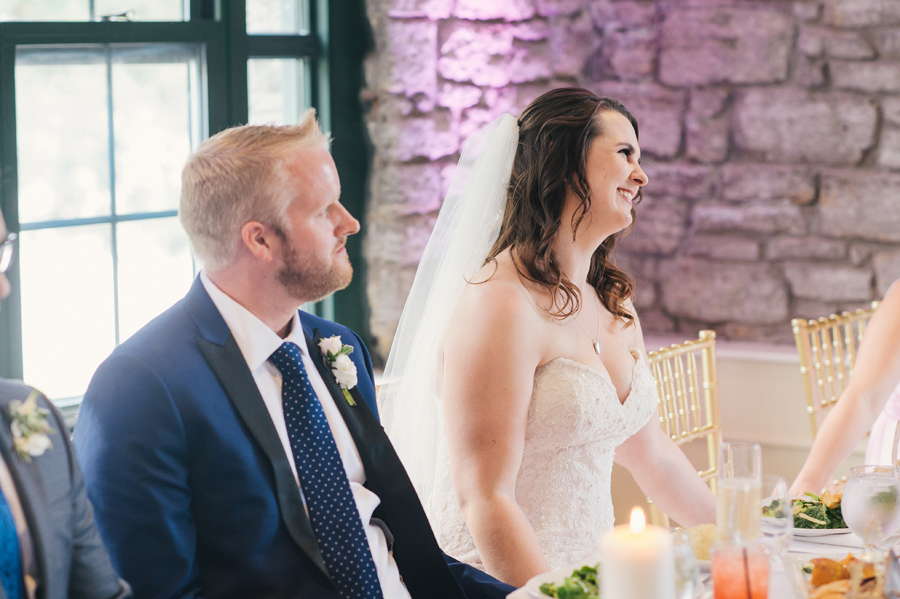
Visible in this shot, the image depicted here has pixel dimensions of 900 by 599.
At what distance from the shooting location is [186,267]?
9.43 feet

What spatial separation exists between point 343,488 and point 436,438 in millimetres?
670

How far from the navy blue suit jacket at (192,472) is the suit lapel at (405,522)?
0.20 metres

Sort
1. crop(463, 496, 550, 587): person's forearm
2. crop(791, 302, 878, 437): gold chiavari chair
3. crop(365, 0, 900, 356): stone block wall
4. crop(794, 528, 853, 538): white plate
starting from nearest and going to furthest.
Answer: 1. crop(794, 528, 853, 538): white plate
2. crop(463, 496, 550, 587): person's forearm
3. crop(791, 302, 878, 437): gold chiavari chair
4. crop(365, 0, 900, 356): stone block wall

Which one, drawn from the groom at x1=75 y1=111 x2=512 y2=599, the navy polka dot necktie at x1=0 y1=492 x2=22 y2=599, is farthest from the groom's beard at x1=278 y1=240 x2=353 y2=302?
the navy polka dot necktie at x1=0 y1=492 x2=22 y2=599

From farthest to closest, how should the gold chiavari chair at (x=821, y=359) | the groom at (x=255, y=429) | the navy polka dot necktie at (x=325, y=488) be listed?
the gold chiavari chair at (x=821, y=359) < the navy polka dot necktie at (x=325, y=488) < the groom at (x=255, y=429)

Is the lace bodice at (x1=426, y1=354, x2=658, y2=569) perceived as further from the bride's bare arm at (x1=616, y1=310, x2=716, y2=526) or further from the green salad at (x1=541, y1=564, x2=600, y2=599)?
the green salad at (x1=541, y1=564, x2=600, y2=599)

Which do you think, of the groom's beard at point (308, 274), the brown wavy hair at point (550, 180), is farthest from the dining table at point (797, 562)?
the brown wavy hair at point (550, 180)

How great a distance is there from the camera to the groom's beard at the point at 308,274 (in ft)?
4.95

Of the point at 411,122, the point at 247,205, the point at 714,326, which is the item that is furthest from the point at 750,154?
the point at 247,205

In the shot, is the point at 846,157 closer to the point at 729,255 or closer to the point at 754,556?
the point at 729,255

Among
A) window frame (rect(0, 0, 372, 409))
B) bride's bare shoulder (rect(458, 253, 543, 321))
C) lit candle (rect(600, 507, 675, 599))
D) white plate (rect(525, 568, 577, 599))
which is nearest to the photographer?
lit candle (rect(600, 507, 675, 599))

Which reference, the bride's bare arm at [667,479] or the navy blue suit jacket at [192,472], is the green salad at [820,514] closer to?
the bride's bare arm at [667,479]

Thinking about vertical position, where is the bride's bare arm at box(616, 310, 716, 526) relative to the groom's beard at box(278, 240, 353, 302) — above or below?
below

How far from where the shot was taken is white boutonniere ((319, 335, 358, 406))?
163 centimetres
